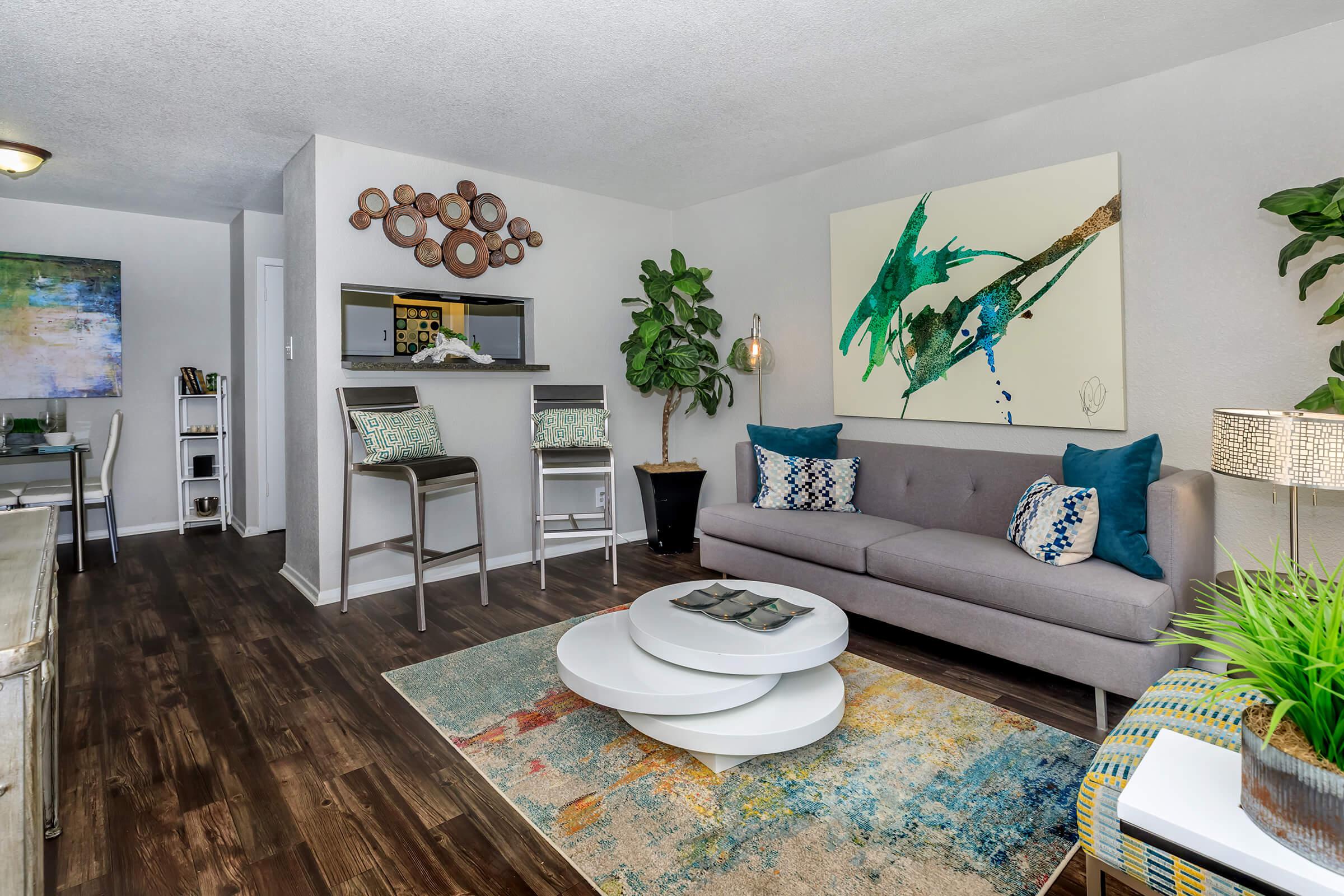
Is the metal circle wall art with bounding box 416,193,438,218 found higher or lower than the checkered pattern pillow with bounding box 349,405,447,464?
higher

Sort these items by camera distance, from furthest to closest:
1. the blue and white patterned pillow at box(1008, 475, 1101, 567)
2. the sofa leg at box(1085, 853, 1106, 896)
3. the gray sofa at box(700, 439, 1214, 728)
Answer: the blue and white patterned pillow at box(1008, 475, 1101, 567), the gray sofa at box(700, 439, 1214, 728), the sofa leg at box(1085, 853, 1106, 896)

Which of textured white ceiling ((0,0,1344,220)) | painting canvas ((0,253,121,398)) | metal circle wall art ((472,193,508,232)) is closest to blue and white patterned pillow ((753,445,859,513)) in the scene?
textured white ceiling ((0,0,1344,220))

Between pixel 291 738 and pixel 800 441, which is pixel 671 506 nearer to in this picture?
pixel 800 441

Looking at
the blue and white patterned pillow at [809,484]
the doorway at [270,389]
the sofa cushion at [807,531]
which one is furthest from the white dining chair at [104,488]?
the blue and white patterned pillow at [809,484]

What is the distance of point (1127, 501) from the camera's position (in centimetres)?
245

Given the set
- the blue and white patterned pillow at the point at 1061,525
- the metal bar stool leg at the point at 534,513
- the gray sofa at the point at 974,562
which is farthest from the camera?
the metal bar stool leg at the point at 534,513

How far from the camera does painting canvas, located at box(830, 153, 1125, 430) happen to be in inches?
119

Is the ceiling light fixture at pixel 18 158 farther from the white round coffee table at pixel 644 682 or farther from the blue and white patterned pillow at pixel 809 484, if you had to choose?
the blue and white patterned pillow at pixel 809 484

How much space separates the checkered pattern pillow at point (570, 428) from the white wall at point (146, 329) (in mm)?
3276

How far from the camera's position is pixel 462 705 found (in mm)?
2441

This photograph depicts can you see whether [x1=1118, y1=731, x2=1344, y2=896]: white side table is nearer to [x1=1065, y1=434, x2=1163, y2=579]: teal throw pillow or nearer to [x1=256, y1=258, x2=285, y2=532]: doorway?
[x1=1065, y1=434, x2=1163, y2=579]: teal throw pillow

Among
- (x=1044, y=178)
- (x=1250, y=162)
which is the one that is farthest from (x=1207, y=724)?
(x=1044, y=178)

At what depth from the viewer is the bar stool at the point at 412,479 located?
10.8ft

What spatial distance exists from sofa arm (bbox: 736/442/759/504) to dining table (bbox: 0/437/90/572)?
4072 millimetres
